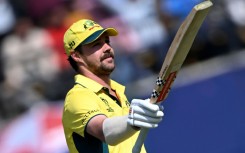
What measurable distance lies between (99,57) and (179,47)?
84 centimetres

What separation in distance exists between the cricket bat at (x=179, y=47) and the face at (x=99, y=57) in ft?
2.18

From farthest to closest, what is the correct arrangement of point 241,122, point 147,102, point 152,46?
point 152,46
point 241,122
point 147,102

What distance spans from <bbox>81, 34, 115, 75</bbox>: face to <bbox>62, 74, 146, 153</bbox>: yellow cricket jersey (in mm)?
92

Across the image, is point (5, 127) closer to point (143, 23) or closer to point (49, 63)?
point (49, 63)

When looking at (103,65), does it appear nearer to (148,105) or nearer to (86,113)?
(86,113)

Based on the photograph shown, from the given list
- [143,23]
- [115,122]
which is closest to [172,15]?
[143,23]

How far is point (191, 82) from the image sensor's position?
8.36m

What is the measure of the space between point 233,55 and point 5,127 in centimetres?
237

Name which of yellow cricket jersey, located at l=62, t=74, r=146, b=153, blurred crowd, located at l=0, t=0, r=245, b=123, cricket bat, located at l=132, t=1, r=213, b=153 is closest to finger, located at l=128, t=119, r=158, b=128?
cricket bat, located at l=132, t=1, r=213, b=153

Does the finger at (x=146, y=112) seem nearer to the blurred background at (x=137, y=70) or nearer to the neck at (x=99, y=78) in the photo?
the neck at (x=99, y=78)

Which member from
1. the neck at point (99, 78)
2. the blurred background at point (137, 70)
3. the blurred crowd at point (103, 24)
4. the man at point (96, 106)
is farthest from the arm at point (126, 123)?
the blurred crowd at point (103, 24)

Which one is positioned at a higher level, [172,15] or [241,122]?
[172,15]

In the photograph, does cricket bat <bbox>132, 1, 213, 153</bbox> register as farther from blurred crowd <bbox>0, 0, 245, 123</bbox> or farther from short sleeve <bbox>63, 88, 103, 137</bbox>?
blurred crowd <bbox>0, 0, 245, 123</bbox>

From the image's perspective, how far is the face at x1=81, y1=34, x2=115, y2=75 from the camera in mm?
4895
